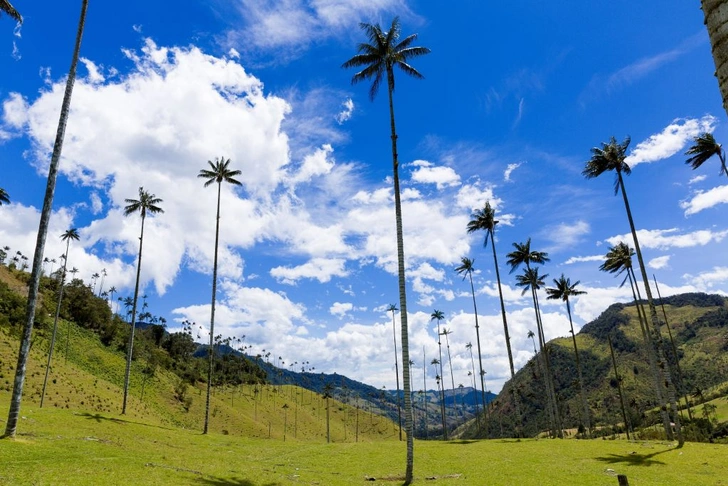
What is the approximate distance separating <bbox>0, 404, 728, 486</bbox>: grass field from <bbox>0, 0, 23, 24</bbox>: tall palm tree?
76.3ft

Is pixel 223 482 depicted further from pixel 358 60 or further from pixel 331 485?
pixel 358 60

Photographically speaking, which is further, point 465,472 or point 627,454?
point 627,454

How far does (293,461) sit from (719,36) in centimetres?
3464

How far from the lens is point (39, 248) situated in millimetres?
24250

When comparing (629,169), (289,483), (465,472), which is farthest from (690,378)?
(289,483)

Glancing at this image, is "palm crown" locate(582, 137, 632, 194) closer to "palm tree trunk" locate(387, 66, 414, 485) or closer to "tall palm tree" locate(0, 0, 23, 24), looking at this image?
"palm tree trunk" locate(387, 66, 414, 485)

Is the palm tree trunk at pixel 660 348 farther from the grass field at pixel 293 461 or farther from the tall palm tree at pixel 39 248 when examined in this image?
the tall palm tree at pixel 39 248

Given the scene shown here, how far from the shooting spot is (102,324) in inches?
4606

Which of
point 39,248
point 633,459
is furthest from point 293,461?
point 633,459

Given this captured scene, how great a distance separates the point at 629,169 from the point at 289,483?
4038 cm

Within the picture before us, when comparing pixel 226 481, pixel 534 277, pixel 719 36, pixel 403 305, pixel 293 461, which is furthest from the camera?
pixel 534 277

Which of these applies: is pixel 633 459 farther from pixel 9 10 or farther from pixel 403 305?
pixel 9 10

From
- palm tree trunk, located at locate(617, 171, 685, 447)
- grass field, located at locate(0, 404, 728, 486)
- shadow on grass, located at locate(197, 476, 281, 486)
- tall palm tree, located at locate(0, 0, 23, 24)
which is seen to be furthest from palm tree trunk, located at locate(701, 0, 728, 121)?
palm tree trunk, located at locate(617, 171, 685, 447)

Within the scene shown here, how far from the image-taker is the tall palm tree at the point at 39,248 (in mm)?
22625
